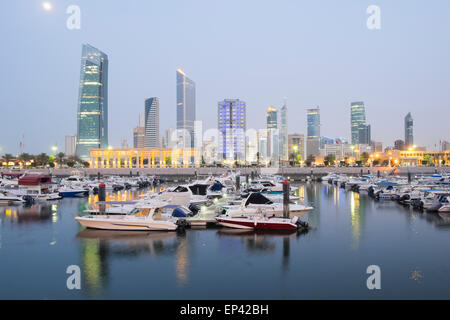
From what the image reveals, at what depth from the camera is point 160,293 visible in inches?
587

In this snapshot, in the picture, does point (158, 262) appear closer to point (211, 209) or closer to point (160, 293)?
point (160, 293)

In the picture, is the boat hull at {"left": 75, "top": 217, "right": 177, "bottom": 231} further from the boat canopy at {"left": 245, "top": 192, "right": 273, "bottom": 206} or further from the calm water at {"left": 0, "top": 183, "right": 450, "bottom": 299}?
the boat canopy at {"left": 245, "top": 192, "right": 273, "bottom": 206}

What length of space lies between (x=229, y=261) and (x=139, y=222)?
8693 mm

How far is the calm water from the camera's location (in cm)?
1520

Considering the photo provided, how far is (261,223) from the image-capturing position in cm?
2600

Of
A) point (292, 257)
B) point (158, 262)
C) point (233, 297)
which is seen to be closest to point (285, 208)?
point (292, 257)

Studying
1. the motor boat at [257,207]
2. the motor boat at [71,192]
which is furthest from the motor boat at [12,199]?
the motor boat at [257,207]

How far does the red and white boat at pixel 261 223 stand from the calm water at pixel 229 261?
99 cm

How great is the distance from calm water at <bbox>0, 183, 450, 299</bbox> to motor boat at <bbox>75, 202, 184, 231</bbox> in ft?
1.83

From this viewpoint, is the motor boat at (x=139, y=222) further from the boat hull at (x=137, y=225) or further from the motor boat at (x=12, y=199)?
the motor boat at (x=12, y=199)

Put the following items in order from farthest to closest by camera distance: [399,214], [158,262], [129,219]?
1. [399,214]
2. [129,219]
3. [158,262]

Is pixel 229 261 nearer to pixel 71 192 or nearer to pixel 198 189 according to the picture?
pixel 198 189

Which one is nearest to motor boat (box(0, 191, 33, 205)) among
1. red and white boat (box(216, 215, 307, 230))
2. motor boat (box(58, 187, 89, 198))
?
motor boat (box(58, 187, 89, 198))

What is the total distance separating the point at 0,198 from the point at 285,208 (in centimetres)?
3300
